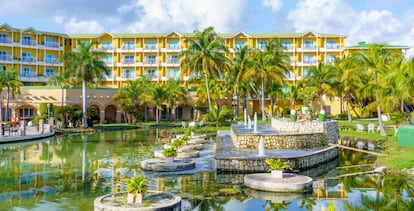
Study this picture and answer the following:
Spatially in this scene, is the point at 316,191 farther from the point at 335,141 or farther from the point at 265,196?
the point at 335,141

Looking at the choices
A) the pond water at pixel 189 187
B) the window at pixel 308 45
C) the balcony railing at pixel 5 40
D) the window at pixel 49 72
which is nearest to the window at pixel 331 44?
the window at pixel 308 45

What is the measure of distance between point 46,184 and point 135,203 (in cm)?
590

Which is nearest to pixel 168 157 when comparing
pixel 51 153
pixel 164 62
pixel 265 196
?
pixel 265 196

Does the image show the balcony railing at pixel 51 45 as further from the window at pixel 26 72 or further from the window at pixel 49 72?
the window at pixel 26 72

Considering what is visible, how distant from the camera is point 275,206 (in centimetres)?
1244

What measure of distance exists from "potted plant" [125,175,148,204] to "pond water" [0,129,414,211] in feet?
5.06

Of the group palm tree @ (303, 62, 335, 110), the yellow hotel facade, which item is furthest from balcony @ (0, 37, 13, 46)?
palm tree @ (303, 62, 335, 110)

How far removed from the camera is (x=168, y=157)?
1903cm

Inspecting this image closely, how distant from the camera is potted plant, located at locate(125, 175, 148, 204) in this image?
11.0m

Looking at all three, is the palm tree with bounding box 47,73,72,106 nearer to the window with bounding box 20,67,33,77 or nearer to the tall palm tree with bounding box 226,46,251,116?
the window with bounding box 20,67,33,77

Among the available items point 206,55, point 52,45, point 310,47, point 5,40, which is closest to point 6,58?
point 5,40

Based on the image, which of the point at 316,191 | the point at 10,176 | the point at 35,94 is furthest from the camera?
the point at 35,94

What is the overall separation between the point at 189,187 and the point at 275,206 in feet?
11.5

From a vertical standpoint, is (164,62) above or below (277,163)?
above
